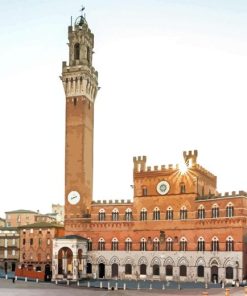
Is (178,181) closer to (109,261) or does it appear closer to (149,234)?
(149,234)

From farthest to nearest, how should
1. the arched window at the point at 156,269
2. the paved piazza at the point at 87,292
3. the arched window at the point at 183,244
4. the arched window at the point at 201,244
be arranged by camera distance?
the arched window at the point at 156,269
the arched window at the point at 183,244
the arched window at the point at 201,244
the paved piazza at the point at 87,292

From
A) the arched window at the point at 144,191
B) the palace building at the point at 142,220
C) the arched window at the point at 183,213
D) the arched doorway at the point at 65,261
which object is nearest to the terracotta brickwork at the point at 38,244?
the arched doorway at the point at 65,261

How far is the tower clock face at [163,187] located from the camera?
246 feet

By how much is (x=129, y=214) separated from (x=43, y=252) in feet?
66.2

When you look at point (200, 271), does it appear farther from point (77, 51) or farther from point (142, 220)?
point (77, 51)

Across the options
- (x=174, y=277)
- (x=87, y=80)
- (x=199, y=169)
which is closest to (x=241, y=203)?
(x=199, y=169)

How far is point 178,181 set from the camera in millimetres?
74250

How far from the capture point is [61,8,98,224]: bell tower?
81375 mm

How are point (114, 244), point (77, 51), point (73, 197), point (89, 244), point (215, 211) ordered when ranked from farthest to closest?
point (77, 51) → point (73, 197) → point (89, 244) → point (114, 244) → point (215, 211)

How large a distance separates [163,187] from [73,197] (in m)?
16.1

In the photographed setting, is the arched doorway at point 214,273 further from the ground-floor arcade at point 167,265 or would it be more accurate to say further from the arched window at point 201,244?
the arched window at point 201,244

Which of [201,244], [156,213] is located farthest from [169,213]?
[201,244]

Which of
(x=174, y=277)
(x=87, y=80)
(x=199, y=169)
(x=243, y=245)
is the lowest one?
(x=174, y=277)

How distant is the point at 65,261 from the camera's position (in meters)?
76.8
